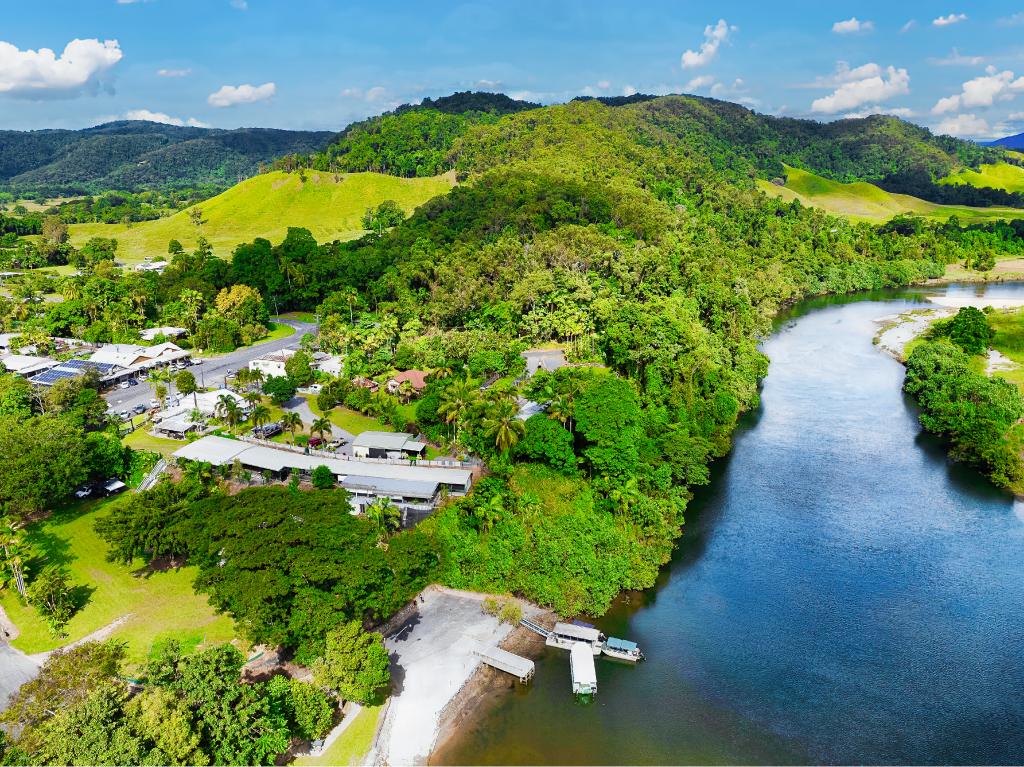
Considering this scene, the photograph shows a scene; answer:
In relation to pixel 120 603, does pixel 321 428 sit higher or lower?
higher

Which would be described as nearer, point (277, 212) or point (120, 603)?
point (120, 603)

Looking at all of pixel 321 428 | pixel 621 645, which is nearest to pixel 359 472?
pixel 321 428

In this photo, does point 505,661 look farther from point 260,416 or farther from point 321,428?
point 260,416

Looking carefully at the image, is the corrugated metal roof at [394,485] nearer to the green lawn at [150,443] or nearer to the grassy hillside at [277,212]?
the green lawn at [150,443]

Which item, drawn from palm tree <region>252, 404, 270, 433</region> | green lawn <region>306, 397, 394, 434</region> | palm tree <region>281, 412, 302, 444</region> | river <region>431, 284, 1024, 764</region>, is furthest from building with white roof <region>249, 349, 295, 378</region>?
river <region>431, 284, 1024, 764</region>

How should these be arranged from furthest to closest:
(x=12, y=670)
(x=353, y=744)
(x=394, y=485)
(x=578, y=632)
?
(x=394, y=485) < (x=578, y=632) < (x=12, y=670) < (x=353, y=744)

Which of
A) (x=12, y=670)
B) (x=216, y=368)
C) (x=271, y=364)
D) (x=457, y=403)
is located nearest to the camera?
(x=12, y=670)

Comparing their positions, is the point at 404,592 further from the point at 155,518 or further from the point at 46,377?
the point at 46,377
